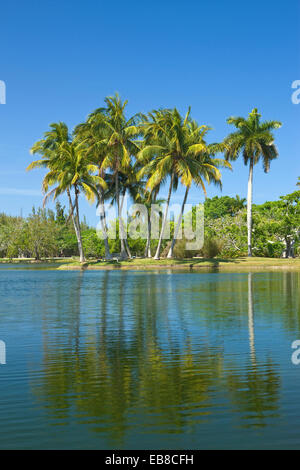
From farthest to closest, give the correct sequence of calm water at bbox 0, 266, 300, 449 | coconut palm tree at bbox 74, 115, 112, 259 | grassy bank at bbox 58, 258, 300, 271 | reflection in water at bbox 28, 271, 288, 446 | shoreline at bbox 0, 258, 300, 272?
coconut palm tree at bbox 74, 115, 112, 259 → grassy bank at bbox 58, 258, 300, 271 → shoreline at bbox 0, 258, 300, 272 → reflection in water at bbox 28, 271, 288, 446 → calm water at bbox 0, 266, 300, 449

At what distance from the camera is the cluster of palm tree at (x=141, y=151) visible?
4491 centimetres

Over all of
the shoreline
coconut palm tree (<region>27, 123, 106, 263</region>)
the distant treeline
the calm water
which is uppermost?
coconut palm tree (<region>27, 123, 106, 263</region>)

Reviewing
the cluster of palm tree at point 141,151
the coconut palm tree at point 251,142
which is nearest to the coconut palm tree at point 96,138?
the cluster of palm tree at point 141,151

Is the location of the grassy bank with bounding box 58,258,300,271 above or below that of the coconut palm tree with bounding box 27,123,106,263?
below

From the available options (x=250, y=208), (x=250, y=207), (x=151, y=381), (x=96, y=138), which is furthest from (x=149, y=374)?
(x=96, y=138)

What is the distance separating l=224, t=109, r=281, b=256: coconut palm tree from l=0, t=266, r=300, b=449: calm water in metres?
36.5

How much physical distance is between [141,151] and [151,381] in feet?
130

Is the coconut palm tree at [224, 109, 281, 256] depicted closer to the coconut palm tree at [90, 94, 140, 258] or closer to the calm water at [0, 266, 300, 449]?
the coconut palm tree at [90, 94, 140, 258]

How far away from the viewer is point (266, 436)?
5.01 m

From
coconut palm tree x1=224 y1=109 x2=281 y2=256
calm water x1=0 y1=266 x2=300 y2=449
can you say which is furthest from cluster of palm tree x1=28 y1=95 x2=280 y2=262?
calm water x1=0 y1=266 x2=300 y2=449

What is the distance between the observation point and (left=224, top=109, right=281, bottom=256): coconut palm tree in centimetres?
4884

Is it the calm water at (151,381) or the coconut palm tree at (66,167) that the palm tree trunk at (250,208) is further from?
the calm water at (151,381)

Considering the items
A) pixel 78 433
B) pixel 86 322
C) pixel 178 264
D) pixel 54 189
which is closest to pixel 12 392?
pixel 78 433

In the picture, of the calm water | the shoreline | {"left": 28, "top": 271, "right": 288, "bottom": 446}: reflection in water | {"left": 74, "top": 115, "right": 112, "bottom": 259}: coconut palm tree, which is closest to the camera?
the calm water
